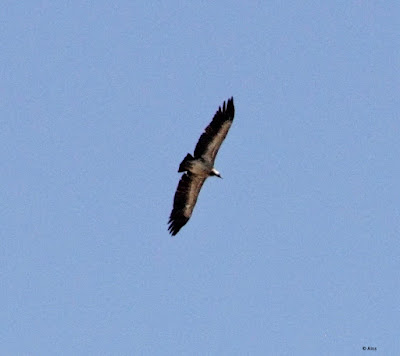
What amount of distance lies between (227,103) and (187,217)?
6.02 metres

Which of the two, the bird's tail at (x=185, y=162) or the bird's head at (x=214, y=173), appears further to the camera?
the bird's head at (x=214, y=173)

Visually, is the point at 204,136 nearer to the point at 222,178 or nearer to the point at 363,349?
the point at 222,178

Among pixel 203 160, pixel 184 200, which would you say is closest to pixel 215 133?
pixel 203 160

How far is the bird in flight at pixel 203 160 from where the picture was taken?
68.2 m

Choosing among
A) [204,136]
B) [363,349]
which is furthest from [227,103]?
[363,349]

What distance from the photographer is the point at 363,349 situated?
6775 cm

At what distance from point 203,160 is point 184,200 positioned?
2.87m

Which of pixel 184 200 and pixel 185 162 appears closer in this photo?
pixel 185 162

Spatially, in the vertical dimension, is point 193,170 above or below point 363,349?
above

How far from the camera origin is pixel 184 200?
7050 centimetres

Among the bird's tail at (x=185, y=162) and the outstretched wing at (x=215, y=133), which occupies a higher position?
the outstretched wing at (x=215, y=133)

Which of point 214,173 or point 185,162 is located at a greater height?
point 214,173

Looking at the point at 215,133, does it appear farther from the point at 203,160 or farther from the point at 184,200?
the point at 184,200

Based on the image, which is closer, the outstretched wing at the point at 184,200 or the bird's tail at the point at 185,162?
the bird's tail at the point at 185,162
